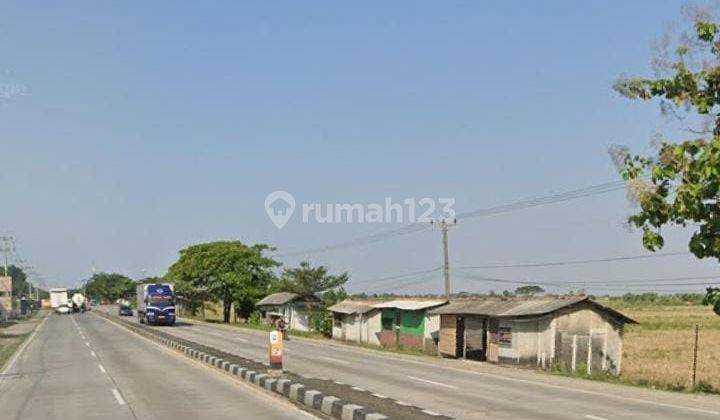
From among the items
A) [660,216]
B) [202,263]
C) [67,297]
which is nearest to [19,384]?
[660,216]

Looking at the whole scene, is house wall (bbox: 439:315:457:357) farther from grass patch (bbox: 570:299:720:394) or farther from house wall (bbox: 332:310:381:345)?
house wall (bbox: 332:310:381:345)

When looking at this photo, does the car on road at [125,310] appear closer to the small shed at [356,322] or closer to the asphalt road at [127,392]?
the small shed at [356,322]

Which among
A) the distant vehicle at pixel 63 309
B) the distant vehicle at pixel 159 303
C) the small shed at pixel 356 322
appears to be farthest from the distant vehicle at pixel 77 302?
the small shed at pixel 356 322

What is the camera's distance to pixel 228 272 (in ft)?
284

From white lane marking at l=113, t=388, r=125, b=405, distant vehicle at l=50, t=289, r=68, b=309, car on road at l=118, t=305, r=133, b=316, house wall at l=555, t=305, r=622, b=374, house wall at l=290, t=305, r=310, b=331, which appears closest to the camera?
white lane marking at l=113, t=388, r=125, b=405

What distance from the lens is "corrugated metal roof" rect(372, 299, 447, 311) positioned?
48.6 m

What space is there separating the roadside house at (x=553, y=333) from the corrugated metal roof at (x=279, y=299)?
37.4 meters

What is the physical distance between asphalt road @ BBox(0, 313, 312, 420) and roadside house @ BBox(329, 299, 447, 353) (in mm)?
19181

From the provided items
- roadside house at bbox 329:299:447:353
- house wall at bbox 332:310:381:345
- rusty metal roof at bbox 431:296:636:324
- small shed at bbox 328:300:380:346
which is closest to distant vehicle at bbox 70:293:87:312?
small shed at bbox 328:300:380:346

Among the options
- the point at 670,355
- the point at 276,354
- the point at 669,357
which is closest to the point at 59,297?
the point at 670,355

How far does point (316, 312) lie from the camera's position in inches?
2805

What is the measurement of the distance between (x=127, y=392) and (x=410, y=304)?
33.8m

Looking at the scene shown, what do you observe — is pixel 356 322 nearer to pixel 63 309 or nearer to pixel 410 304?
pixel 410 304

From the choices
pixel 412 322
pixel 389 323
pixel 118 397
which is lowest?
pixel 389 323
